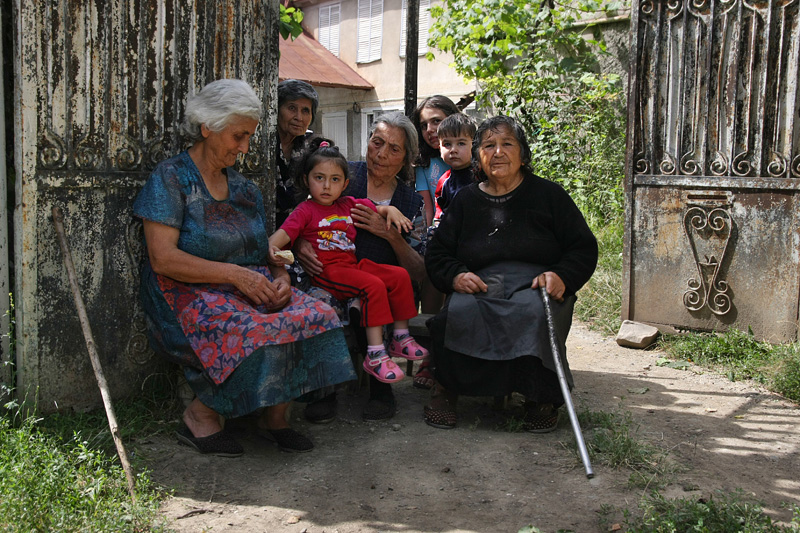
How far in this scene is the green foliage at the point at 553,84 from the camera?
9117 mm

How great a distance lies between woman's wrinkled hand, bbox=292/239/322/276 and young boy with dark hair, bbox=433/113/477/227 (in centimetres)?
108

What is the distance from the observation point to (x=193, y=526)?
291 centimetres

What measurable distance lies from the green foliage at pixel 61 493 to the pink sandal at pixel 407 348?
1555 millimetres

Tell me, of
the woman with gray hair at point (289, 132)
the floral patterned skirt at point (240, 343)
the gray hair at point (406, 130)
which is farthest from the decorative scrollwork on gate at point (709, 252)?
the floral patterned skirt at point (240, 343)

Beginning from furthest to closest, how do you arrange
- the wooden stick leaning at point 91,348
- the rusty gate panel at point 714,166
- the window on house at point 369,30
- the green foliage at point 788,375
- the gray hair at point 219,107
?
the window on house at point 369,30
the rusty gate panel at point 714,166
the green foliage at point 788,375
the gray hair at point 219,107
the wooden stick leaning at point 91,348

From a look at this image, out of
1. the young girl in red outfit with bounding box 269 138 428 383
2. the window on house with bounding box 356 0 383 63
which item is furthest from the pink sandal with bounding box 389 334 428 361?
the window on house with bounding box 356 0 383 63

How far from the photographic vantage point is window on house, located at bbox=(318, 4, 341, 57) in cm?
2073

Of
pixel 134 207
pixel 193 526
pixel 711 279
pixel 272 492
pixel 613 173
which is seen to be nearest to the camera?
pixel 193 526

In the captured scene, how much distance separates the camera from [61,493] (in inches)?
111

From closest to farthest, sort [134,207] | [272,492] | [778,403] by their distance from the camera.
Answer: [272,492] → [134,207] → [778,403]

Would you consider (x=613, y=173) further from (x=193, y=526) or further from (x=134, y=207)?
(x=193, y=526)

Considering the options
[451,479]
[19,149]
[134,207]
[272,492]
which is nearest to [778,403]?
[451,479]

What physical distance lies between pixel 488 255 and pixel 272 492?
1.73m

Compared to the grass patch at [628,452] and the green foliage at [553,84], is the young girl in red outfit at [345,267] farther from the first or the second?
the green foliage at [553,84]
